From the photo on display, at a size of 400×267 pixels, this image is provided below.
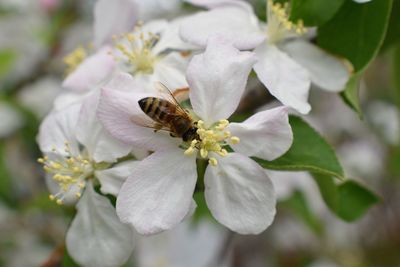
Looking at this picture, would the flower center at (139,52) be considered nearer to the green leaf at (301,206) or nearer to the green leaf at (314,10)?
the green leaf at (314,10)

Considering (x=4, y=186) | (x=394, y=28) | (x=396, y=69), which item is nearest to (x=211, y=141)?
(x=394, y=28)

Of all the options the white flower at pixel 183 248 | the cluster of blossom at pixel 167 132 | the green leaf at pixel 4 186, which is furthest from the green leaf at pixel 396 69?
the green leaf at pixel 4 186

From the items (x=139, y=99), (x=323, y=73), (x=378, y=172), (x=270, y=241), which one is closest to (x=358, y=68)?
(x=323, y=73)

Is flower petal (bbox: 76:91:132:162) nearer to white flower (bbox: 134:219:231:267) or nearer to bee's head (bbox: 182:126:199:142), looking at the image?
bee's head (bbox: 182:126:199:142)

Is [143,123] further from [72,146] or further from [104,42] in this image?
[104,42]

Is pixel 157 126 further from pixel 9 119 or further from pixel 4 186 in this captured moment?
pixel 9 119

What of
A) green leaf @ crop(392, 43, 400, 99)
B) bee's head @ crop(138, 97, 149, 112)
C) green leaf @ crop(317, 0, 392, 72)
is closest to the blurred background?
green leaf @ crop(392, 43, 400, 99)
